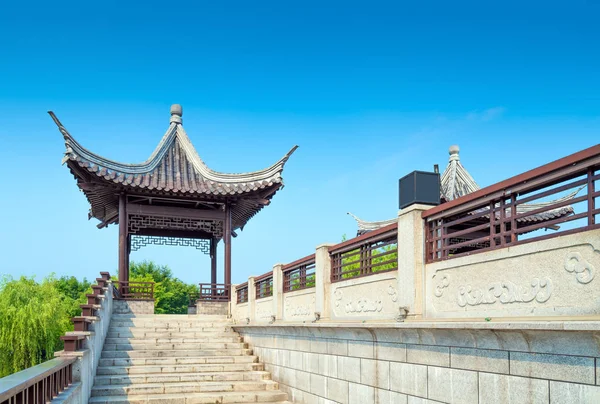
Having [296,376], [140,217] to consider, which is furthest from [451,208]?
[140,217]

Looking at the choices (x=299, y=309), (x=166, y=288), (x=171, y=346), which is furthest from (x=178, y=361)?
(x=166, y=288)

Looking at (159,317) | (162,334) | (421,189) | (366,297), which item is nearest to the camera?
(421,189)

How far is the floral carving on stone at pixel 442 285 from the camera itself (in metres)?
5.15

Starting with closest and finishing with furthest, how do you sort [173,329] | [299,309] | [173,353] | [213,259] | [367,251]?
[367,251], [299,309], [173,353], [173,329], [213,259]

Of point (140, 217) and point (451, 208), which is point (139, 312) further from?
point (451, 208)

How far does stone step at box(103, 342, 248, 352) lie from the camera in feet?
35.7

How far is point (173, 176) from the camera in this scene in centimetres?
1547

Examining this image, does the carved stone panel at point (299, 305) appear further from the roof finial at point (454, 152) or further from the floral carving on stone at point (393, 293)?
the roof finial at point (454, 152)

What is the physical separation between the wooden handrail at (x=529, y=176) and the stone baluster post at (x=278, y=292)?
4949 mm

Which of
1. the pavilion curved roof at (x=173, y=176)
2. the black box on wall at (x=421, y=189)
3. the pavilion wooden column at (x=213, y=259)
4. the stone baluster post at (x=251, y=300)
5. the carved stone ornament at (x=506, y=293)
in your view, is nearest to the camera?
the carved stone ornament at (x=506, y=293)

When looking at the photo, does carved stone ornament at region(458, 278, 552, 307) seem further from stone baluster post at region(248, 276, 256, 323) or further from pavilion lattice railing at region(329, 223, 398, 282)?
stone baluster post at region(248, 276, 256, 323)

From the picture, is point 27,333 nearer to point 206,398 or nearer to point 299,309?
point 206,398

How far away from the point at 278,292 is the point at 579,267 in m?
6.73

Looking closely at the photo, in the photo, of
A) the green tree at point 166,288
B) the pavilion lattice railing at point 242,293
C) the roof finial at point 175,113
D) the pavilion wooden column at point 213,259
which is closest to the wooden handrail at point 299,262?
the pavilion lattice railing at point 242,293
